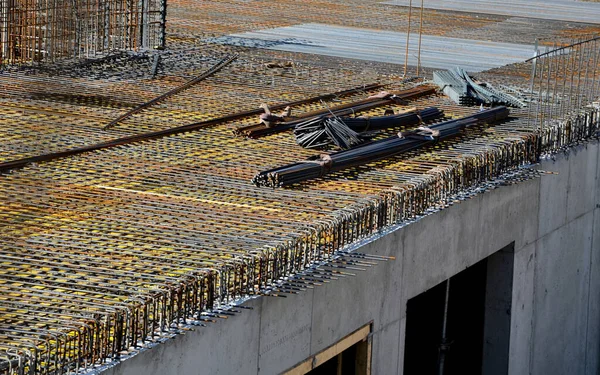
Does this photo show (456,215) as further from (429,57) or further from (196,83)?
(429,57)

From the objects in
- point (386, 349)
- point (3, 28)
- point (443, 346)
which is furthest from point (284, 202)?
point (3, 28)

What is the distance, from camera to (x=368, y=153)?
1469 centimetres

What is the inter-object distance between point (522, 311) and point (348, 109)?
367 centimetres

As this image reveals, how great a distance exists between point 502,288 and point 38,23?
8.63 metres

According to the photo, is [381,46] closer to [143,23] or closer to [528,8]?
[143,23]

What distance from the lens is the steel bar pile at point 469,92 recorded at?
1862 cm

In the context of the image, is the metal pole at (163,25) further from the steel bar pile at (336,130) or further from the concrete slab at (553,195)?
the concrete slab at (553,195)

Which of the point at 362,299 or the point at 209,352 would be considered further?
the point at 362,299

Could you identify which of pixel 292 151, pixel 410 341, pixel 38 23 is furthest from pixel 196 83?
pixel 410 341

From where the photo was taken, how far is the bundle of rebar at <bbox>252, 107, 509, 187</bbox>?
13.2 m

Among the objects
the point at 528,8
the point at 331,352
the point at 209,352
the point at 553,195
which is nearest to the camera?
the point at 209,352

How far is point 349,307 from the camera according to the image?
11.3 metres

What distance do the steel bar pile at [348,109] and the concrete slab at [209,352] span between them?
6065mm

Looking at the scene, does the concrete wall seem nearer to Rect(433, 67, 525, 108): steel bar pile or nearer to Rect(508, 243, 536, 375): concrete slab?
Rect(508, 243, 536, 375): concrete slab
